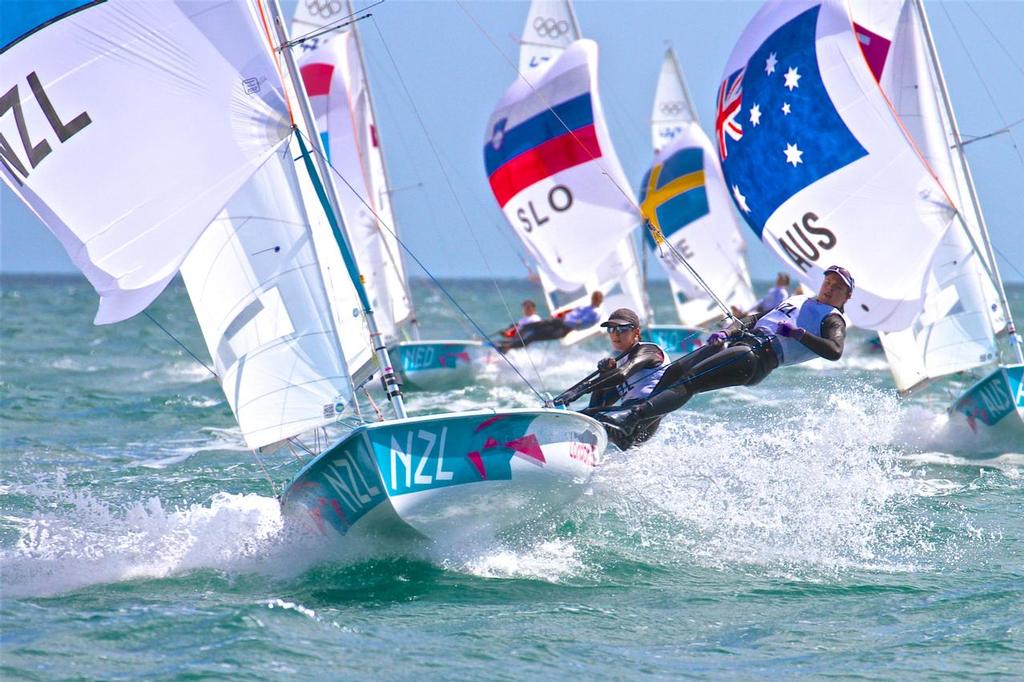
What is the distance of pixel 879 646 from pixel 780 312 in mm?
2599

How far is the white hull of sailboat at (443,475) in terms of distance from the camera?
6.05 metres

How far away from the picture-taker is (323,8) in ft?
59.0

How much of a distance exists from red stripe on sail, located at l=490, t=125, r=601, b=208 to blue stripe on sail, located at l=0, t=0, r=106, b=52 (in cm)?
1034

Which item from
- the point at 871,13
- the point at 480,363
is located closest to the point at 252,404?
the point at 871,13

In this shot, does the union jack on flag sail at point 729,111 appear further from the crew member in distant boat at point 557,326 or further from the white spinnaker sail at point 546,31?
the white spinnaker sail at point 546,31

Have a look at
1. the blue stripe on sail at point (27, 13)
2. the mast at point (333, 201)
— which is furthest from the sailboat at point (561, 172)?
the blue stripe on sail at point (27, 13)

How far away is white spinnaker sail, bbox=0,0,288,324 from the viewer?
652 centimetres

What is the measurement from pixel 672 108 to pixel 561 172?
357 inches

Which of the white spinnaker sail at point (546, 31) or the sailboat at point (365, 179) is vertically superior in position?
the white spinnaker sail at point (546, 31)

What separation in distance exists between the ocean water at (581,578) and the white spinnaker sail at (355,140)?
6393 millimetres

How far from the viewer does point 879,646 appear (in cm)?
557

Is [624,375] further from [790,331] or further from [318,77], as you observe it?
[318,77]

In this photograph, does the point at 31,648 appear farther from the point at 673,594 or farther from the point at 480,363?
the point at 480,363

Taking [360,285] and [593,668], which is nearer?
[593,668]
